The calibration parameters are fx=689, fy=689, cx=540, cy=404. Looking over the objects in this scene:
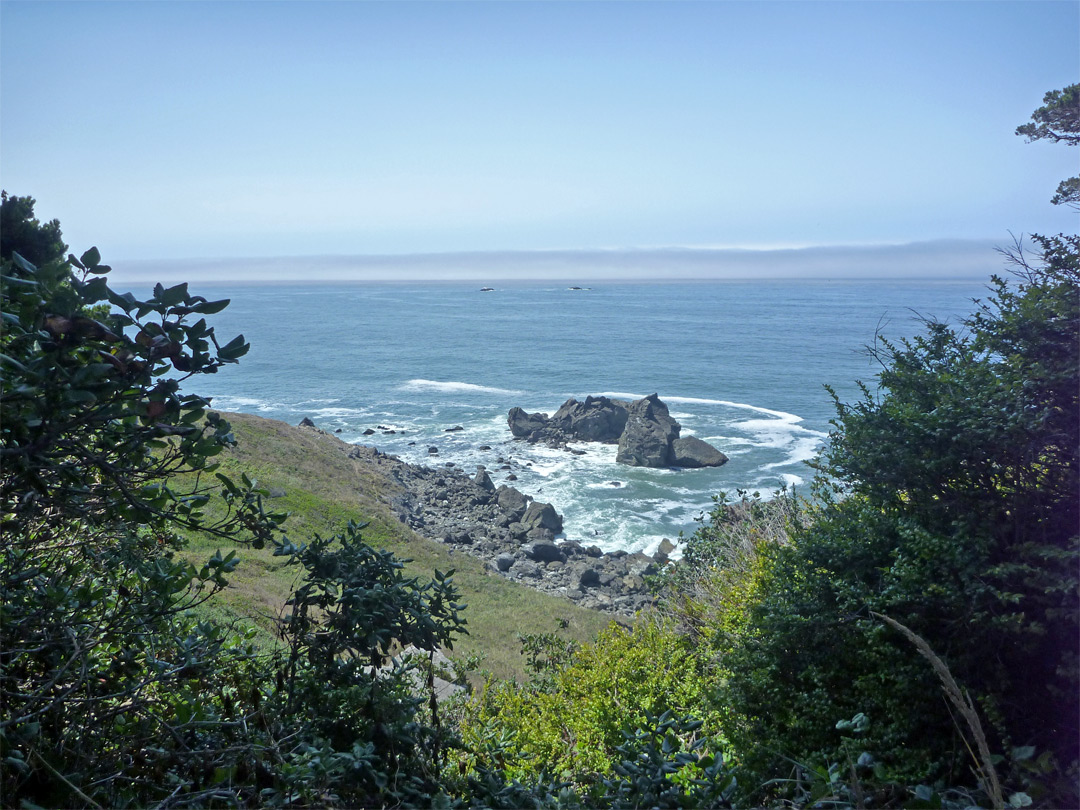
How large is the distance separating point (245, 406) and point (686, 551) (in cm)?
4982

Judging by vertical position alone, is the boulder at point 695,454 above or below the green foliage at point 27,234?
below

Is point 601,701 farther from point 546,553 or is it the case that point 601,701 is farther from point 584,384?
point 584,384

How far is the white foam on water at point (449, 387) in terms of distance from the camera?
6206cm

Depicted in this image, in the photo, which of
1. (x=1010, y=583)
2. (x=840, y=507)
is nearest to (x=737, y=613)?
(x=840, y=507)

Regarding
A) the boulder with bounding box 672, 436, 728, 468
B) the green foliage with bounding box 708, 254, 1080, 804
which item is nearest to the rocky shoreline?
the boulder with bounding box 672, 436, 728, 468

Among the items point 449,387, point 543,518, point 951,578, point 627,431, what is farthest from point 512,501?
point 449,387

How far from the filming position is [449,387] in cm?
6450

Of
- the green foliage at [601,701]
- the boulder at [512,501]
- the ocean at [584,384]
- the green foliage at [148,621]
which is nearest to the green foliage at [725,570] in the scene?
the green foliage at [601,701]

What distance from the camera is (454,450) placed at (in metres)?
45.1

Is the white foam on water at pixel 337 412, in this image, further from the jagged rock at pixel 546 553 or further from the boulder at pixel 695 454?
the jagged rock at pixel 546 553

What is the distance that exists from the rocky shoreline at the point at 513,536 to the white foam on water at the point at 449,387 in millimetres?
22160

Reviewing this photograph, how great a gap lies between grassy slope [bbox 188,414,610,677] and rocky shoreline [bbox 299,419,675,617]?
131 centimetres

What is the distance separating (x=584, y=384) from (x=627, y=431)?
2318 cm

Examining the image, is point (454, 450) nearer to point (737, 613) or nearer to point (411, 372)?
point (411, 372)
